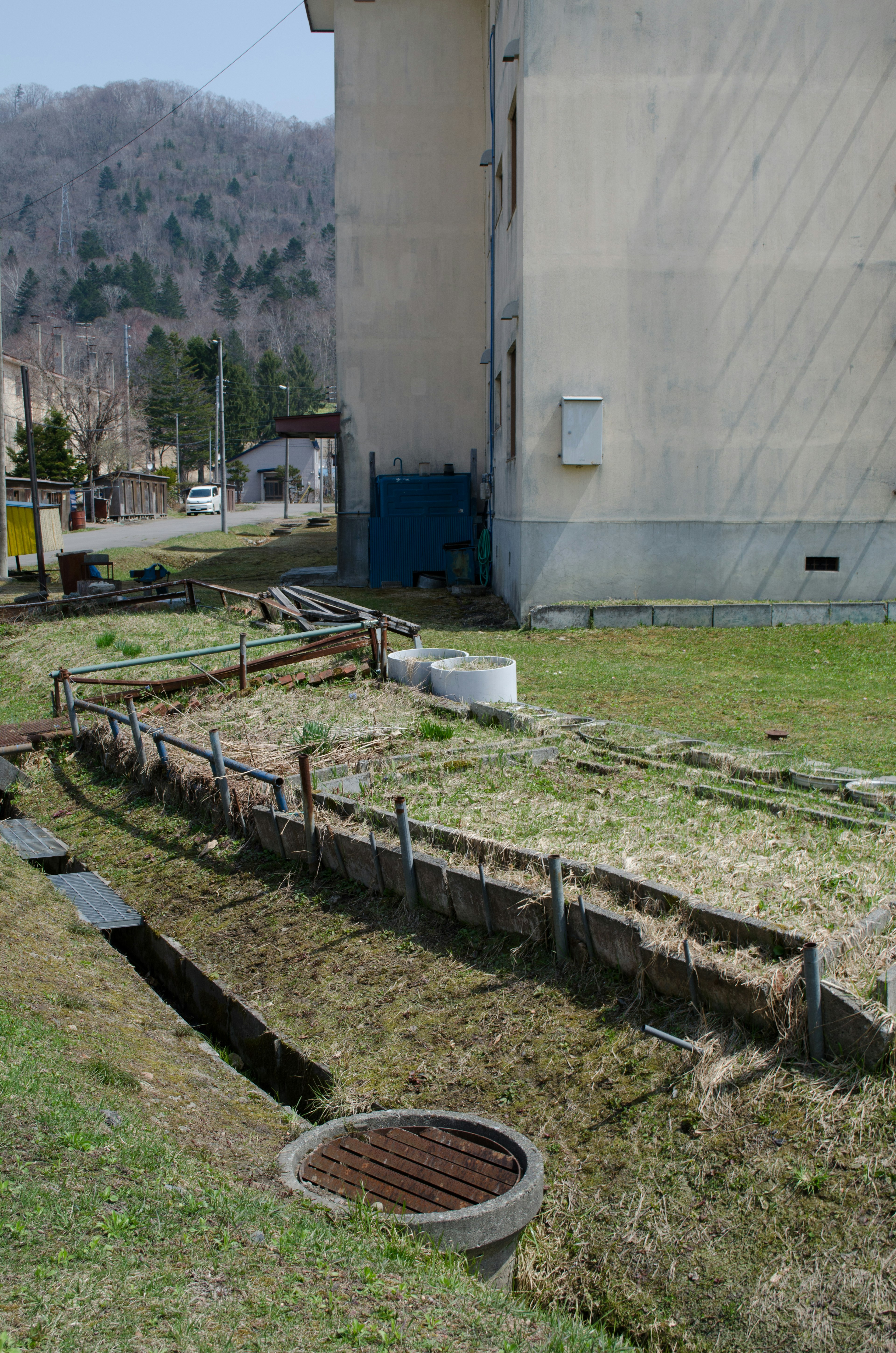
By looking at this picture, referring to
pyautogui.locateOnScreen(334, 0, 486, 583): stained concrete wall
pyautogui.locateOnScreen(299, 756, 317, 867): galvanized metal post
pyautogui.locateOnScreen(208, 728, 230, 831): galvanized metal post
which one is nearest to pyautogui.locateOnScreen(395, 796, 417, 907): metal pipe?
pyautogui.locateOnScreen(299, 756, 317, 867): galvanized metal post

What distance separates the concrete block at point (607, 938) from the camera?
418 centimetres

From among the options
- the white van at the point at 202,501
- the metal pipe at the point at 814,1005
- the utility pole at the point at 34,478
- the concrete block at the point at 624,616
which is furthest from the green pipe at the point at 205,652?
the white van at the point at 202,501

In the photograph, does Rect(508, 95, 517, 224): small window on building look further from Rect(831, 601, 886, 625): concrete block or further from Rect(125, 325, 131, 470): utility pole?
Rect(125, 325, 131, 470): utility pole

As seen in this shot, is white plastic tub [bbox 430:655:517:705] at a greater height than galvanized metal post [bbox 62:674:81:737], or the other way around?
white plastic tub [bbox 430:655:517:705]

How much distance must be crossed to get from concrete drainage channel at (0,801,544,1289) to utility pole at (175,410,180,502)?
69140 mm

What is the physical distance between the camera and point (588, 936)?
4391 mm

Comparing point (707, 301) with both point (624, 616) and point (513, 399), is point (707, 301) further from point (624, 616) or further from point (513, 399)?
point (624, 616)

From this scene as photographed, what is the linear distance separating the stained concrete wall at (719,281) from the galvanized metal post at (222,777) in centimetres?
793

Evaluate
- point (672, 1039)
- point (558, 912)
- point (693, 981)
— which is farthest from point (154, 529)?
point (672, 1039)

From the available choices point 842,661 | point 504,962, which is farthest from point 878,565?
point 504,962

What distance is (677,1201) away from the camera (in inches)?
131

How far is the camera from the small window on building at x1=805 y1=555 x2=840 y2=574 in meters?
13.9

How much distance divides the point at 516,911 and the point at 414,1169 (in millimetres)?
1412

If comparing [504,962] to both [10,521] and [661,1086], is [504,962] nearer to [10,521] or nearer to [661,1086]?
[661,1086]
